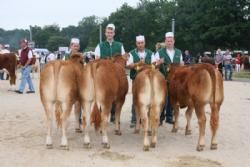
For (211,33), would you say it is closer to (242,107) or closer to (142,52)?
(242,107)

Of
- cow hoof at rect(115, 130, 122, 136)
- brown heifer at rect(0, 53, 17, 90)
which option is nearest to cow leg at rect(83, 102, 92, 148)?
cow hoof at rect(115, 130, 122, 136)

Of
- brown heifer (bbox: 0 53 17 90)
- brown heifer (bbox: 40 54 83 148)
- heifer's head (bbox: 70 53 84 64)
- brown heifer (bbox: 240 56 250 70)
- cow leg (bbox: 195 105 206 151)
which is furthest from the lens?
brown heifer (bbox: 240 56 250 70)

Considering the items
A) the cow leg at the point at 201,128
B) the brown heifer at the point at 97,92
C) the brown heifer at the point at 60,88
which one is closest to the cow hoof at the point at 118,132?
the brown heifer at the point at 97,92

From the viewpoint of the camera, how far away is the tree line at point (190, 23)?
46.9 meters

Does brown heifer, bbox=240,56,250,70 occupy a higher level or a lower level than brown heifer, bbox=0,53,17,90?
lower

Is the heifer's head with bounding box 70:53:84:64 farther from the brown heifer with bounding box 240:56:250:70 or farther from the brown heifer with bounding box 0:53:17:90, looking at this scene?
the brown heifer with bounding box 240:56:250:70

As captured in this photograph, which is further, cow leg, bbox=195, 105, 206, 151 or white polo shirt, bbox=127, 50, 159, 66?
white polo shirt, bbox=127, 50, 159, 66

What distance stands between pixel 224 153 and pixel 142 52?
3.19 m

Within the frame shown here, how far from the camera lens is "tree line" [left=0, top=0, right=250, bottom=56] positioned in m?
46.9

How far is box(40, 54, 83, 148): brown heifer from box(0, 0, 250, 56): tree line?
1537 inches

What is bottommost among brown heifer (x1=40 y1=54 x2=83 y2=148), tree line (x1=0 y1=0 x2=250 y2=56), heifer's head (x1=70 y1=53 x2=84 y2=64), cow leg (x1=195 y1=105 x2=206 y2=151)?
cow leg (x1=195 y1=105 x2=206 y2=151)

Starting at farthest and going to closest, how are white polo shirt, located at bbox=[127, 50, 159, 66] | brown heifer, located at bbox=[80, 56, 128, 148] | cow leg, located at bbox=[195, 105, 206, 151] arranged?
white polo shirt, located at bbox=[127, 50, 159, 66] < cow leg, located at bbox=[195, 105, 206, 151] < brown heifer, located at bbox=[80, 56, 128, 148]

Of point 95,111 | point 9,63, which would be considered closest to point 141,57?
point 95,111

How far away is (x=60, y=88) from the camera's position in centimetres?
844
